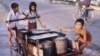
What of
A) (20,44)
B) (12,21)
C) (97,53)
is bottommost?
(97,53)

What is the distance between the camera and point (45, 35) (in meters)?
6.38

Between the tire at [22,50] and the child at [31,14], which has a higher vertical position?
the child at [31,14]

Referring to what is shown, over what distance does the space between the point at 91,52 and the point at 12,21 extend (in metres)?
2.91

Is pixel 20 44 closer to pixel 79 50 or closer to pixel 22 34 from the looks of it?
pixel 22 34

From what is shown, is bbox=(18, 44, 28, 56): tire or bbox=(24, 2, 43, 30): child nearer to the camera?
bbox=(18, 44, 28, 56): tire

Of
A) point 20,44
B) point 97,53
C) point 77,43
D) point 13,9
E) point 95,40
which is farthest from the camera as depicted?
point 95,40

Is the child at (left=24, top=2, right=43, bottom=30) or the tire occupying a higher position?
the child at (left=24, top=2, right=43, bottom=30)

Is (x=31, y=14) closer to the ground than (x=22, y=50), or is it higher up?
higher up

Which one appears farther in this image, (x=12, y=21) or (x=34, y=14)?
(x=34, y=14)

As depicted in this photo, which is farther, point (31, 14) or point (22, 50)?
point (31, 14)

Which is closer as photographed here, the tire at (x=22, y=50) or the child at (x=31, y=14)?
the tire at (x=22, y=50)

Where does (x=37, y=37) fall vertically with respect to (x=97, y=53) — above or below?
above

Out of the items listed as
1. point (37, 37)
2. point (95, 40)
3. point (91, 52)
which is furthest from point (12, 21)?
point (95, 40)

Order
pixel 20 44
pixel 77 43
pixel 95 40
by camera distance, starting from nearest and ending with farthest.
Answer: pixel 77 43 → pixel 20 44 → pixel 95 40
